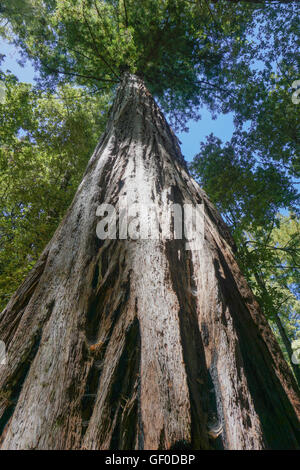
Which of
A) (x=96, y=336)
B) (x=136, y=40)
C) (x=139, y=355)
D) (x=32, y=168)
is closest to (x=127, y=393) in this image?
(x=139, y=355)

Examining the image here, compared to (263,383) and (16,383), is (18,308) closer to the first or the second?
(16,383)

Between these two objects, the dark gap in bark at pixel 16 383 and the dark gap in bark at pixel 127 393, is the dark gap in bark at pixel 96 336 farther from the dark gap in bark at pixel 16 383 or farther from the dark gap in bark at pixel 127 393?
the dark gap in bark at pixel 16 383

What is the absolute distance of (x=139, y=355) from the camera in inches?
32.2

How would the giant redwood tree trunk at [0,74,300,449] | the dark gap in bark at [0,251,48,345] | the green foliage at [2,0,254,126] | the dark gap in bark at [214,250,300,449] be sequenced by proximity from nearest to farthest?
the giant redwood tree trunk at [0,74,300,449] → the dark gap in bark at [214,250,300,449] → the dark gap in bark at [0,251,48,345] → the green foliage at [2,0,254,126]

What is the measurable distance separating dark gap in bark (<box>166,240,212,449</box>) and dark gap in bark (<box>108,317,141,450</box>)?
0.17 meters

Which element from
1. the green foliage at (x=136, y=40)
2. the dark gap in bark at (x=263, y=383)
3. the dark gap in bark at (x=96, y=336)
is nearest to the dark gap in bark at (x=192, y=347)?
the dark gap in bark at (x=263, y=383)

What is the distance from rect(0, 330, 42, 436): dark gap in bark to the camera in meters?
0.76

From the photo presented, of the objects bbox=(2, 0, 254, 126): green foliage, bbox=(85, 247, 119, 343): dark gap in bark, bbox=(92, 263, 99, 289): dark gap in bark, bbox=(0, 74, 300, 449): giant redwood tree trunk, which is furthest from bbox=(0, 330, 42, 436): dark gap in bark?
bbox=(2, 0, 254, 126): green foliage

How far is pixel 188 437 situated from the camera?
634 mm

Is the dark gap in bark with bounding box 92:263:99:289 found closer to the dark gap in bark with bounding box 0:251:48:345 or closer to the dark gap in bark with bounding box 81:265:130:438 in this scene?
the dark gap in bark with bounding box 81:265:130:438

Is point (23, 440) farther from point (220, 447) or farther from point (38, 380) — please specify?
point (220, 447)

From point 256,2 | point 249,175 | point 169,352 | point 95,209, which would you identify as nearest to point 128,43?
point 256,2

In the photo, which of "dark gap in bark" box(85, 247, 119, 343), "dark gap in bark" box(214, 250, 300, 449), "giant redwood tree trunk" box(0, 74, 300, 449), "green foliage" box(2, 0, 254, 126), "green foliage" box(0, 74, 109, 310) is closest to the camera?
"giant redwood tree trunk" box(0, 74, 300, 449)

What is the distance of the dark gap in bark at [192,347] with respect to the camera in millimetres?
691
